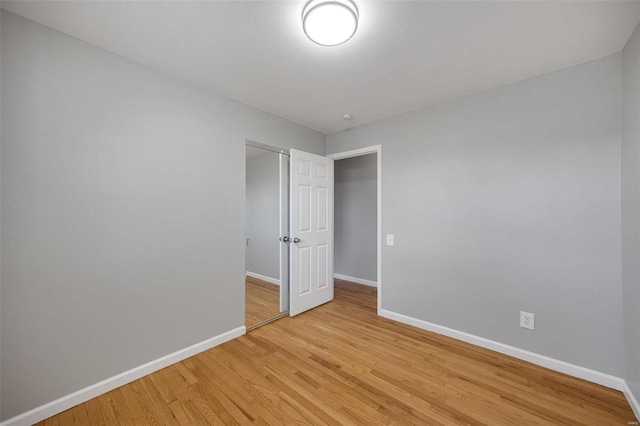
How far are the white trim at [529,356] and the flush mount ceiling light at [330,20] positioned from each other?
Result: 2799 millimetres

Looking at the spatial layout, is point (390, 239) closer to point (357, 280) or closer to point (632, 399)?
point (357, 280)

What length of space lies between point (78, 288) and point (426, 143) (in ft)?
Answer: 10.8

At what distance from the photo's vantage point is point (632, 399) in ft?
5.37

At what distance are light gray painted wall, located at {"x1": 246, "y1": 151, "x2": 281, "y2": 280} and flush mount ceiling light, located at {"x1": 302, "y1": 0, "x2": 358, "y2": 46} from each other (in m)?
1.65

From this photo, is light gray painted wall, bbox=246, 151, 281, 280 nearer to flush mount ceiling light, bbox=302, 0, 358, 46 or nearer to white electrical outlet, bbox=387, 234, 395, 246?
white electrical outlet, bbox=387, 234, 395, 246

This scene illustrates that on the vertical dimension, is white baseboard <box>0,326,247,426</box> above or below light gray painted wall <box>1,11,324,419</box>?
below

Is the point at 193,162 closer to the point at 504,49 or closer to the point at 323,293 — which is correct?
the point at 323,293

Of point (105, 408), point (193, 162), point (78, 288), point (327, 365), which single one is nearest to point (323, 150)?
point (193, 162)

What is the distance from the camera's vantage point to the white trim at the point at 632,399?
1.56 meters

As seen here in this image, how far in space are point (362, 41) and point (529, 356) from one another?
2.87 metres

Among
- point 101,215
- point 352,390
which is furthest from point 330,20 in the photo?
point 352,390

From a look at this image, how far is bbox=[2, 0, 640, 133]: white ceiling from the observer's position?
145 cm

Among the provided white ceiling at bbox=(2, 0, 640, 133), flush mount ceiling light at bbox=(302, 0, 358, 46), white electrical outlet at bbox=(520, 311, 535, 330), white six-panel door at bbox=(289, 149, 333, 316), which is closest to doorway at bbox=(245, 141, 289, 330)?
white six-panel door at bbox=(289, 149, 333, 316)

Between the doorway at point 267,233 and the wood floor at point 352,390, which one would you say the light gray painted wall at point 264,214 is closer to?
the doorway at point 267,233
